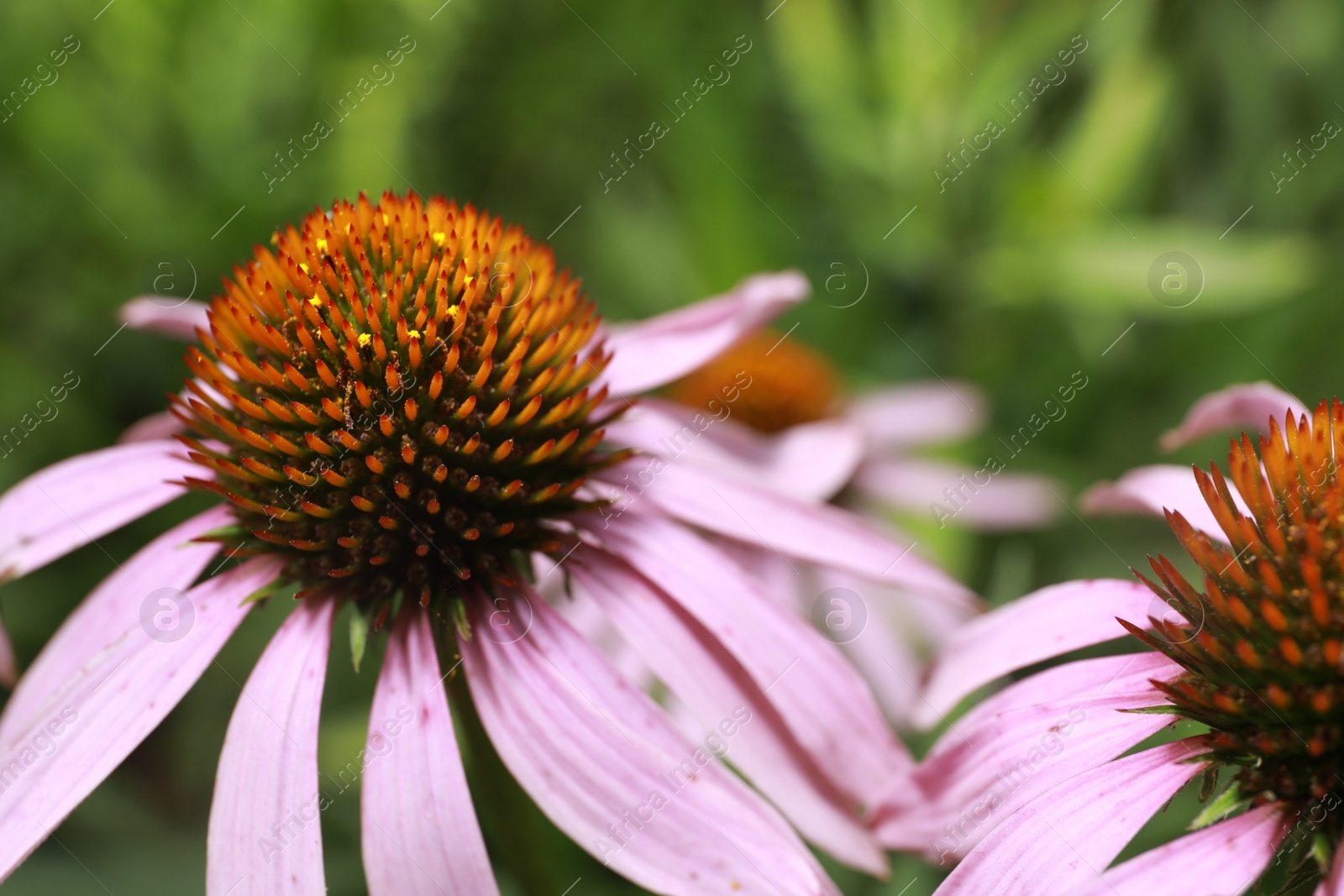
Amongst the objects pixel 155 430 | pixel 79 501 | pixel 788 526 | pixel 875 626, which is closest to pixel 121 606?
pixel 79 501

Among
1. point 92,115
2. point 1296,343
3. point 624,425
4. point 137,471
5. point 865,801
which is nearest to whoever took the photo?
point 865,801

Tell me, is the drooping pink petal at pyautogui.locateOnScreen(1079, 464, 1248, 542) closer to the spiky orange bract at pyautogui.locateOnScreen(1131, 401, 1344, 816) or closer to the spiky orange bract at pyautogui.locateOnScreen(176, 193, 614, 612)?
the spiky orange bract at pyautogui.locateOnScreen(1131, 401, 1344, 816)

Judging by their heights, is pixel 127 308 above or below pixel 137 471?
above

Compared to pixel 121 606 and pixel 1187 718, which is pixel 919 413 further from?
pixel 121 606

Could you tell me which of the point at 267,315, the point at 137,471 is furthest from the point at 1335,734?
the point at 137,471

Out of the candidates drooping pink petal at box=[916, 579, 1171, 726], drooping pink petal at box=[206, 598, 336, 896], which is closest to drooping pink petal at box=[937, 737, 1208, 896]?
drooping pink petal at box=[916, 579, 1171, 726]

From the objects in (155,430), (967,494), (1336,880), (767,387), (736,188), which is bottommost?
(1336,880)

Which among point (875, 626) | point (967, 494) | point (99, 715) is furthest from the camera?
point (967, 494)

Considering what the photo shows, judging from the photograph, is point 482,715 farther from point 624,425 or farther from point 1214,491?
point 1214,491

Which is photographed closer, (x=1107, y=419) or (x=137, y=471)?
(x=137, y=471)
